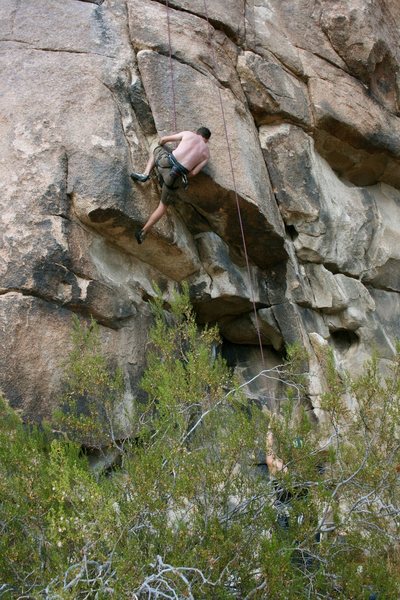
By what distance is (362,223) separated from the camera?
415 inches

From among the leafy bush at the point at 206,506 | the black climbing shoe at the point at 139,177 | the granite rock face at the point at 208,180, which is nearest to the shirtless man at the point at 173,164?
the black climbing shoe at the point at 139,177

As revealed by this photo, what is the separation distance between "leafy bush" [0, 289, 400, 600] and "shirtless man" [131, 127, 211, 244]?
2344 millimetres

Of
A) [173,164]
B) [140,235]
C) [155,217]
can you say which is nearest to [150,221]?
[155,217]

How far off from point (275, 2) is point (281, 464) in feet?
24.7

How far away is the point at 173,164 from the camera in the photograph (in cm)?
795

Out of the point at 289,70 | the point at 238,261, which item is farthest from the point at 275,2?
the point at 238,261

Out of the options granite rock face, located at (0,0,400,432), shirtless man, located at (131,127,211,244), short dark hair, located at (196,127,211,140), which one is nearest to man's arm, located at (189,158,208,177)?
shirtless man, located at (131,127,211,244)

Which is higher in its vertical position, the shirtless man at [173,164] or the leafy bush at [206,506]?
the leafy bush at [206,506]

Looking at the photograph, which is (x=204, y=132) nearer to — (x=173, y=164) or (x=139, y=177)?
(x=173, y=164)

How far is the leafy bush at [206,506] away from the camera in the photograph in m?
4.79

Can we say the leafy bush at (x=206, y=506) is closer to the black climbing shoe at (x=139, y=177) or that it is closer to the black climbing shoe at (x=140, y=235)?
the black climbing shoe at (x=140, y=235)

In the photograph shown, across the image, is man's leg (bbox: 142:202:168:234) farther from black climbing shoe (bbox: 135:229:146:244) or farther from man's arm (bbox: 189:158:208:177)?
man's arm (bbox: 189:158:208:177)

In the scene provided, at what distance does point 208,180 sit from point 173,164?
24.4 inches

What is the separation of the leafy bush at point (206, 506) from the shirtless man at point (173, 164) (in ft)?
7.69
